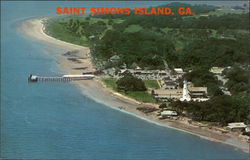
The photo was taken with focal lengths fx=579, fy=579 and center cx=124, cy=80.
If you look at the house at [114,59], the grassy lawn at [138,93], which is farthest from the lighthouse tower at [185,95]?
the house at [114,59]

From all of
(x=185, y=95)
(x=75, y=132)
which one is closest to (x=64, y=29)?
(x=185, y=95)

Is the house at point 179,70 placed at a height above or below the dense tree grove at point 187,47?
below

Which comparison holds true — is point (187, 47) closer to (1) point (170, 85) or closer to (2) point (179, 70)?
(2) point (179, 70)

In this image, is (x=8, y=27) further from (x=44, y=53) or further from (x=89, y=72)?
(x=89, y=72)

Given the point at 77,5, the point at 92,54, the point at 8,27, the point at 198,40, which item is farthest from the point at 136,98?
the point at 77,5

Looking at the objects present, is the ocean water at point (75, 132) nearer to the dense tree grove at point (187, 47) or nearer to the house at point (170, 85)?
the dense tree grove at point (187, 47)

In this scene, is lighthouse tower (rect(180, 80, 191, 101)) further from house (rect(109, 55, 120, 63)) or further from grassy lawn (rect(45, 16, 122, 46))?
grassy lawn (rect(45, 16, 122, 46))

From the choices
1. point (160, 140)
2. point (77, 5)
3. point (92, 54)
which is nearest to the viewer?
point (160, 140)

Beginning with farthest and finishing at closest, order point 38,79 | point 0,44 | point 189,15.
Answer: point 189,15 → point 0,44 → point 38,79

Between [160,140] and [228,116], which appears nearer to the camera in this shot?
[160,140]
